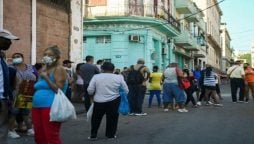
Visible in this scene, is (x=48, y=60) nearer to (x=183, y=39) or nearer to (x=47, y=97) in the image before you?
(x=47, y=97)

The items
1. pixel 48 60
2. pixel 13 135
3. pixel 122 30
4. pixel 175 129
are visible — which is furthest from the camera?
pixel 122 30

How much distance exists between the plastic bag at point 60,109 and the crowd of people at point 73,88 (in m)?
0.08

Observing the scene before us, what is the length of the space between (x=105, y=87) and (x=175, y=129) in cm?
233

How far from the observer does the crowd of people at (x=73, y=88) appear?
6.25 metres

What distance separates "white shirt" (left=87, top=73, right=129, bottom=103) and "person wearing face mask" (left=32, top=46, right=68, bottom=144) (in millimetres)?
2990

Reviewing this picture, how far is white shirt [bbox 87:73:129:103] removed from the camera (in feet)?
31.6

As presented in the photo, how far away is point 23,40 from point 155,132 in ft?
23.8

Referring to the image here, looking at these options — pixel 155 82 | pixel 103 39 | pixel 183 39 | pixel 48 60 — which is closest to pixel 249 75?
pixel 155 82

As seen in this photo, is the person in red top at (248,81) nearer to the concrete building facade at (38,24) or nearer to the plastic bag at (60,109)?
the concrete building facade at (38,24)

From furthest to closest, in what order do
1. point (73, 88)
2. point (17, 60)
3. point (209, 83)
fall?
1. point (73, 88)
2. point (209, 83)
3. point (17, 60)

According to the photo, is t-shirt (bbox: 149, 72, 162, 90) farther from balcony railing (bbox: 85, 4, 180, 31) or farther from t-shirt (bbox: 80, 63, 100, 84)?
balcony railing (bbox: 85, 4, 180, 31)

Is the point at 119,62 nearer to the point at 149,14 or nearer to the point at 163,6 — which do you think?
the point at 149,14

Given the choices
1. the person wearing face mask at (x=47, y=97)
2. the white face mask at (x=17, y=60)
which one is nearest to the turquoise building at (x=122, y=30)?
the white face mask at (x=17, y=60)

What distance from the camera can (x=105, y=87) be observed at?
9641mm
